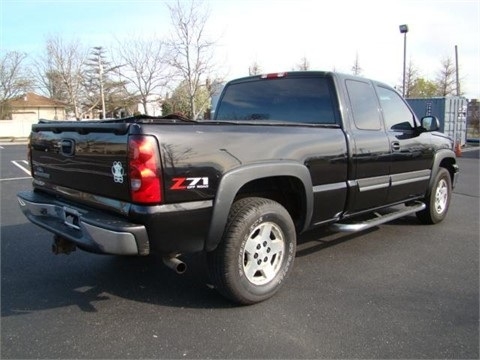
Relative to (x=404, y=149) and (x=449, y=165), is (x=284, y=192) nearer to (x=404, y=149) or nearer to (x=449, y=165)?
(x=404, y=149)

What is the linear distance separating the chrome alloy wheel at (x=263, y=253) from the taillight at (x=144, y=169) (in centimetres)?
93

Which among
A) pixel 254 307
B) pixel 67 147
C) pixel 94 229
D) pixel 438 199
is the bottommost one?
pixel 254 307

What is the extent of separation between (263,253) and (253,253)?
0.39 feet

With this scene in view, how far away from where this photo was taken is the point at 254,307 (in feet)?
11.8

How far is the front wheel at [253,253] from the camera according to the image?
11.1 feet

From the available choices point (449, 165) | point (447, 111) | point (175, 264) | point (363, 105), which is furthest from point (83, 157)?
point (447, 111)

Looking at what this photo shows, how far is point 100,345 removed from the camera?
299cm

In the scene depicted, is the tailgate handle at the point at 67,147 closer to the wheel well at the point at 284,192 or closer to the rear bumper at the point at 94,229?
the rear bumper at the point at 94,229

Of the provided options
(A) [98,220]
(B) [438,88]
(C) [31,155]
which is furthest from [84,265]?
(B) [438,88]

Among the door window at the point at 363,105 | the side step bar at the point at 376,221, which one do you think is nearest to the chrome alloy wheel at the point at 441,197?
the side step bar at the point at 376,221

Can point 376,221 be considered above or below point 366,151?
below

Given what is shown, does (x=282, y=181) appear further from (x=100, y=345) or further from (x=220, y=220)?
(x=100, y=345)

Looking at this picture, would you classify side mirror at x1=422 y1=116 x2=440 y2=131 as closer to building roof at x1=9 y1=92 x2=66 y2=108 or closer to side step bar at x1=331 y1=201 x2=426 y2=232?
side step bar at x1=331 y1=201 x2=426 y2=232

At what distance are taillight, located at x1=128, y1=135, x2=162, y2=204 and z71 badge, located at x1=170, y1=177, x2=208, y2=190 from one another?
0.39ft
